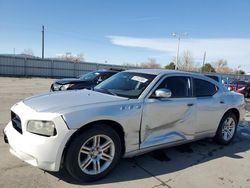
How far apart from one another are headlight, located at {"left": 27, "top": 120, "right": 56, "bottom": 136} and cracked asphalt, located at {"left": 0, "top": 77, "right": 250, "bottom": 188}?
72 cm

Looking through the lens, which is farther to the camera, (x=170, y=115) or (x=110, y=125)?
(x=170, y=115)

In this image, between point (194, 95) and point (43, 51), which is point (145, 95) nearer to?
point (194, 95)

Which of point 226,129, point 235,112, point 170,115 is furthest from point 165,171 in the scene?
point 235,112

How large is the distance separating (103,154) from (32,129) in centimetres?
106

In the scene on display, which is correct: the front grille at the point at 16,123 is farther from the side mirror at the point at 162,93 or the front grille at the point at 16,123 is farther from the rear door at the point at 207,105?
the rear door at the point at 207,105

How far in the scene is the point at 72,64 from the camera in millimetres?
32250

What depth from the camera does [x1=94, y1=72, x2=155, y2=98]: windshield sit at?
→ 409 centimetres

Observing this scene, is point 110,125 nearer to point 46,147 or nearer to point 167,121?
point 46,147

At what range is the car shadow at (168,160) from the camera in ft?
12.1

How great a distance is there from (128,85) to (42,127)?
1.74m

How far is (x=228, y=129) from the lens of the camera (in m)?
5.69

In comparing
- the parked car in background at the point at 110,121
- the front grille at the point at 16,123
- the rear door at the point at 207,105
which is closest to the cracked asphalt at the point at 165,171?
the parked car in background at the point at 110,121

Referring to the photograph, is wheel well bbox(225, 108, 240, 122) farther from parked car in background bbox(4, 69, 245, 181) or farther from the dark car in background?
the dark car in background

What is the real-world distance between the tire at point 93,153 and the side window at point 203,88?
210 cm
